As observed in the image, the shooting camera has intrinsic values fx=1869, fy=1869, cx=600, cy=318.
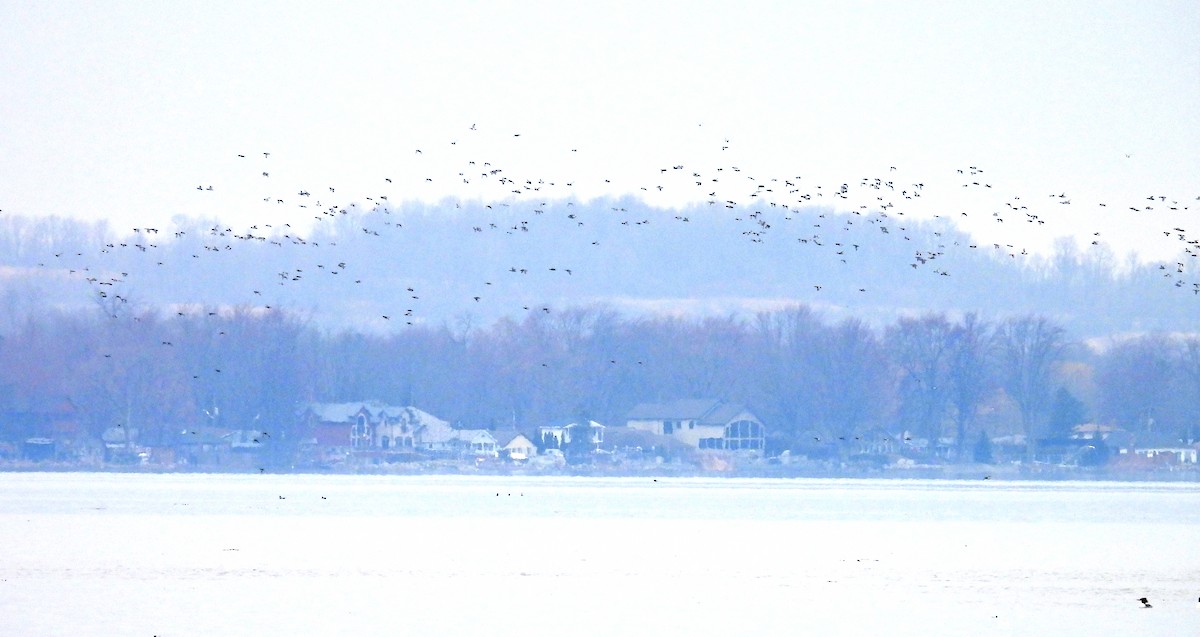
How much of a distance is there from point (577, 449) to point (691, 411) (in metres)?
11.8

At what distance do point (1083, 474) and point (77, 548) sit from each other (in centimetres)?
9060

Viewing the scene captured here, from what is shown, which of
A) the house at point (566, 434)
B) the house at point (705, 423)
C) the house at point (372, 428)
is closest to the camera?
the house at point (566, 434)

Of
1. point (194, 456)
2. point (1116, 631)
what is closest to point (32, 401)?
point (194, 456)

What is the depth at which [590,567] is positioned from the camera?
42.4 meters

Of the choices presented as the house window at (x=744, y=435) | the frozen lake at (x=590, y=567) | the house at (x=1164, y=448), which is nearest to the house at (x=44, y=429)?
the house window at (x=744, y=435)

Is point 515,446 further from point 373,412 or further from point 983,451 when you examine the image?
point 983,451

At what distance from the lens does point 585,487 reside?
10206 centimetres

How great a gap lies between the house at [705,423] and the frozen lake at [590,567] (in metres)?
68.8

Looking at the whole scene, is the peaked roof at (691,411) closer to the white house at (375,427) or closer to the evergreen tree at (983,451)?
the white house at (375,427)

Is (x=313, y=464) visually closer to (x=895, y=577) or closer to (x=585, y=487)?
(x=585, y=487)

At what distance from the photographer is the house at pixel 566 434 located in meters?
144

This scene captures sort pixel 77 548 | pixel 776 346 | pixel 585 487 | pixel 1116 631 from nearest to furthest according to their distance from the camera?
pixel 1116 631 → pixel 77 548 → pixel 585 487 → pixel 776 346

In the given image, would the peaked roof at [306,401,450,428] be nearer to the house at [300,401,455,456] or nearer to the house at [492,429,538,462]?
the house at [300,401,455,456]

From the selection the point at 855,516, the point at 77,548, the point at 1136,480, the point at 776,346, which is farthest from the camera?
the point at 776,346
